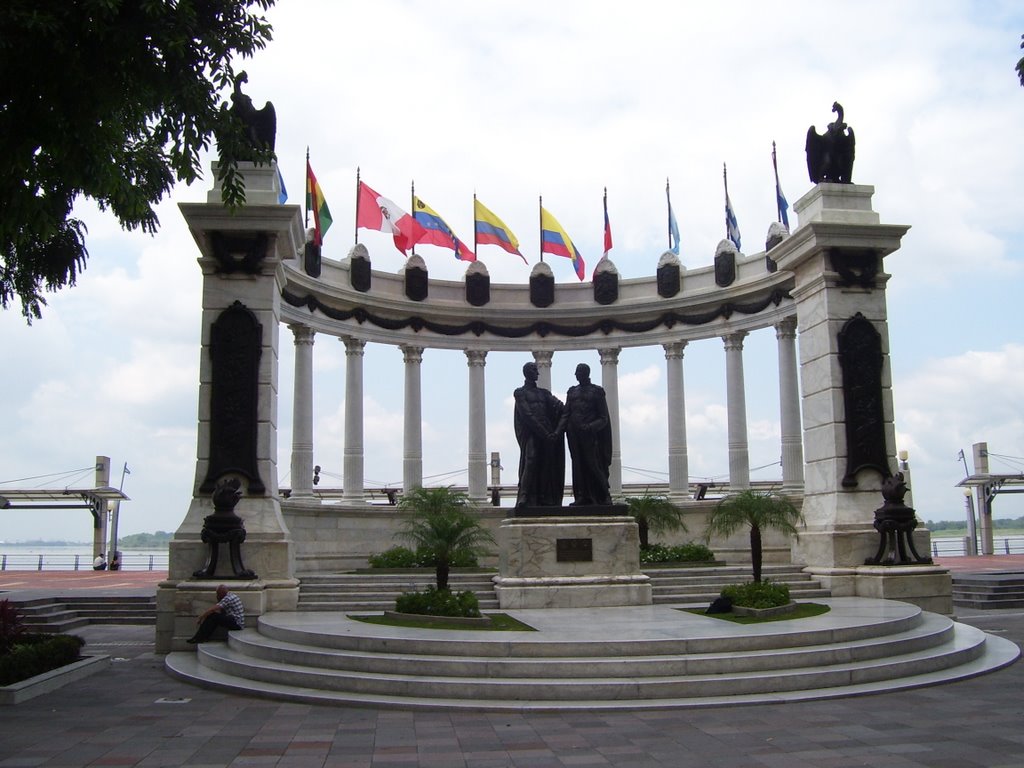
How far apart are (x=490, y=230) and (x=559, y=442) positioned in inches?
758

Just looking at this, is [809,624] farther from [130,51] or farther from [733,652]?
[130,51]

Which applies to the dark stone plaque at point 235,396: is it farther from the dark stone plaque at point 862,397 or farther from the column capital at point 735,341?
the column capital at point 735,341

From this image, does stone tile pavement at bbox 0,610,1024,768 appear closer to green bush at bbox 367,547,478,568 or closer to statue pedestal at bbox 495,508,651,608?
statue pedestal at bbox 495,508,651,608

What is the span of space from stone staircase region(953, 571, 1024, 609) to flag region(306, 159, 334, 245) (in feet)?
79.5

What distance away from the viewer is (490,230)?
39.4 m

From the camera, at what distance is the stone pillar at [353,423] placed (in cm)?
3647

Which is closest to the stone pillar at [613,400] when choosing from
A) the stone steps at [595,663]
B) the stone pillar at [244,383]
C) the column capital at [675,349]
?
the column capital at [675,349]

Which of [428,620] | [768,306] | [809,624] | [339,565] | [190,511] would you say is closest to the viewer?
[809,624]

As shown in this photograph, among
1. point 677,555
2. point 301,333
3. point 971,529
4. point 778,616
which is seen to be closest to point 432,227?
point 301,333

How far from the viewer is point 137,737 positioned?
1098 centimetres

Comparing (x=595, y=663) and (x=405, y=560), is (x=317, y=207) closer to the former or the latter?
(x=405, y=560)

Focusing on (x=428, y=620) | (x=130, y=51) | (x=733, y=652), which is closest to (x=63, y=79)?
(x=130, y=51)

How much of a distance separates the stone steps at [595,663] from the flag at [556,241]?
85.3 ft

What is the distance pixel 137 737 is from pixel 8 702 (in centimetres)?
349
